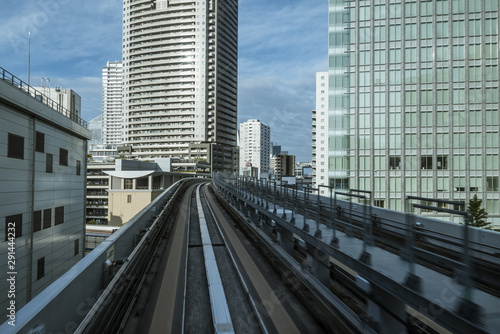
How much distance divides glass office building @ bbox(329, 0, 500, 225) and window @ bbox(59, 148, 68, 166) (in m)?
32.2

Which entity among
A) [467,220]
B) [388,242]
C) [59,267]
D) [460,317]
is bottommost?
[59,267]

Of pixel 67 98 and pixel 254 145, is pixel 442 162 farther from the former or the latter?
pixel 254 145

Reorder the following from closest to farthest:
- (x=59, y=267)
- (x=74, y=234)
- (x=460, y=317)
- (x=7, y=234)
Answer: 1. (x=460, y=317)
2. (x=7, y=234)
3. (x=59, y=267)
4. (x=74, y=234)

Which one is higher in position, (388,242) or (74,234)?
(388,242)

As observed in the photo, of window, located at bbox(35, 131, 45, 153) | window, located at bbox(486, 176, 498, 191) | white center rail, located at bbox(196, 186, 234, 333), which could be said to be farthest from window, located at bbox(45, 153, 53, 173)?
window, located at bbox(486, 176, 498, 191)

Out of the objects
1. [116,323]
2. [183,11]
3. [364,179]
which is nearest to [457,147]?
[364,179]

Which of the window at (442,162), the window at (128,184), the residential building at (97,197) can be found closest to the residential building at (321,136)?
the window at (442,162)

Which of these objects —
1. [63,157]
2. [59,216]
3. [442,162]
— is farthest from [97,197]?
[442,162]

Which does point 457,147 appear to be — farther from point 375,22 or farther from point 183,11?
point 183,11

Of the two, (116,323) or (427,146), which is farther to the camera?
(427,146)

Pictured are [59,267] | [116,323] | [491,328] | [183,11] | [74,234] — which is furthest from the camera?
[183,11]

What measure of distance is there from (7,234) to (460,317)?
14.0 meters

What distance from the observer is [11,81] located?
1081 centimetres

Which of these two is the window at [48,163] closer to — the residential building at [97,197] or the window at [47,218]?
the window at [47,218]
